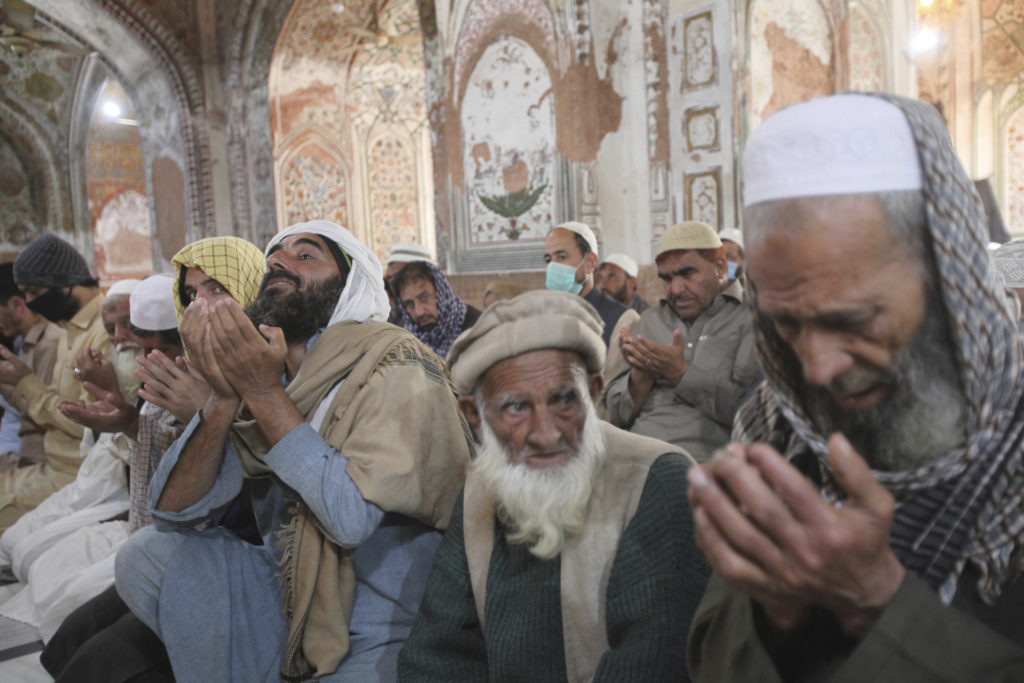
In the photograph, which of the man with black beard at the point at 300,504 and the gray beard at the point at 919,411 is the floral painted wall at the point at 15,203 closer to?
the man with black beard at the point at 300,504

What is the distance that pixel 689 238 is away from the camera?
3404 millimetres

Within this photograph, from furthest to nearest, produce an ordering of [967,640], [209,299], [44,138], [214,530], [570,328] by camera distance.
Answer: [44,138] < [209,299] < [214,530] < [570,328] < [967,640]

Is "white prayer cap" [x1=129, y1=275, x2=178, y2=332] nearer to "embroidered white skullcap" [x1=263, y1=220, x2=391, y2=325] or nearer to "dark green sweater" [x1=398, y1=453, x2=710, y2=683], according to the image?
"embroidered white skullcap" [x1=263, y1=220, x2=391, y2=325]

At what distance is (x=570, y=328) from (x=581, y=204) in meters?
5.01

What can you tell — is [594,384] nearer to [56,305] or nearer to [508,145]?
[56,305]

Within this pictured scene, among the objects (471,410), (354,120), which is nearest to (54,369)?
(471,410)

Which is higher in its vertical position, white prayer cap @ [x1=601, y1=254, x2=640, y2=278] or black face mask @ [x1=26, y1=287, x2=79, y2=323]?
white prayer cap @ [x1=601, y1=254, x2=640, y2=278]

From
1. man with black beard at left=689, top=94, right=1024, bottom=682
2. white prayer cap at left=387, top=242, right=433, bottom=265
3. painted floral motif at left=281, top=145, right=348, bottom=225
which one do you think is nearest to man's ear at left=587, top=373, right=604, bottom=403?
man with black beard at left=689, top=94, right=1024, bottom=682

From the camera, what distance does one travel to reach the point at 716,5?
5.88 m

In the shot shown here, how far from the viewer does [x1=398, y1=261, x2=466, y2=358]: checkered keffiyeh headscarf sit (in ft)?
15.1

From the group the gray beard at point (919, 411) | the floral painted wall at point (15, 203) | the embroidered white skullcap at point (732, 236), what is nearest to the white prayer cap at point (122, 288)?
the gray beard at point (919, 411)

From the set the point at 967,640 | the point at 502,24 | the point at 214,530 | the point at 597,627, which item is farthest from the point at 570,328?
the point at 502,24

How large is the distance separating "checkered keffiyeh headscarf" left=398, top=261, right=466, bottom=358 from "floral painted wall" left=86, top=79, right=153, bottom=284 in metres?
13.3

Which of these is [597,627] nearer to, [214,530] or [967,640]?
[967,640]
